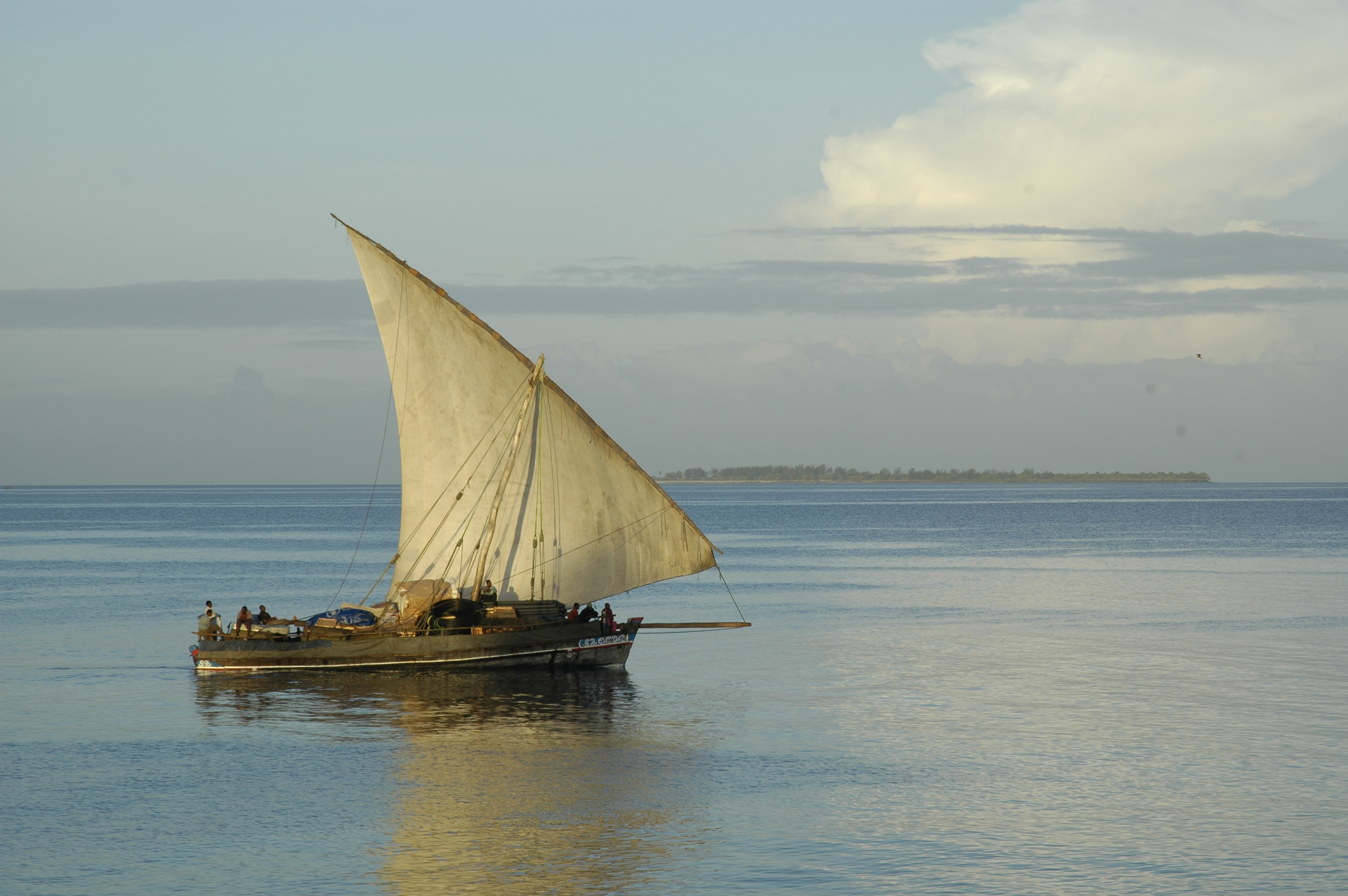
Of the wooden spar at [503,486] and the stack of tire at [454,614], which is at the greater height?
the wooden spar at [503,486]

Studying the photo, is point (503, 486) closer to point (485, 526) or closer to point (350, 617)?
point (485, 526)

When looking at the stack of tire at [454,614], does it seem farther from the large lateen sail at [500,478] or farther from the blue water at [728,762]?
the blue water at [728,762]

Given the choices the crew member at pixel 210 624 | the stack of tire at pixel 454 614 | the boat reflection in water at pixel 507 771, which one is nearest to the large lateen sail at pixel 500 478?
the stack of tire at pixel 454 614

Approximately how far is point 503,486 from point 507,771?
18601 mm

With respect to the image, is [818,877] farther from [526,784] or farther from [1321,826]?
[1321,826]

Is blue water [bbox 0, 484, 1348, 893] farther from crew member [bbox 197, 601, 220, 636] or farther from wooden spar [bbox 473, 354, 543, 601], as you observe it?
wooden spar [bbox 473, 354, 543, 601]

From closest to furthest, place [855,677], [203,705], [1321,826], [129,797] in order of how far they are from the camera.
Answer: [1321,826]
[129,797]
[203,705]
[855,677]

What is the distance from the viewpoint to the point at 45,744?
3481 cm

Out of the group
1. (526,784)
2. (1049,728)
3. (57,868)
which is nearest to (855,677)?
(1049,728)

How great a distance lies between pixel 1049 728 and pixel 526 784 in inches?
603

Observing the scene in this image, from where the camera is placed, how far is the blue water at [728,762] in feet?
76.6

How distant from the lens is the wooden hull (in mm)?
47438

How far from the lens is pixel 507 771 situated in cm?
3073

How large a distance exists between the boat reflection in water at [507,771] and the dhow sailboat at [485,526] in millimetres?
1060
